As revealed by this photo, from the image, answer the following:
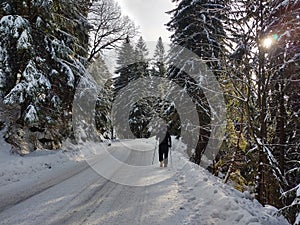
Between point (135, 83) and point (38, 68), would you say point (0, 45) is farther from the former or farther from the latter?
point (135, 83)

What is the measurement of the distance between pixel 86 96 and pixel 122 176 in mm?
8584

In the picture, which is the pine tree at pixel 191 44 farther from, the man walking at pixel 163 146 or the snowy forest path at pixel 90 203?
the snowy forest path at pixel 90 203

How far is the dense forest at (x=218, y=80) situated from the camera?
7.36 m

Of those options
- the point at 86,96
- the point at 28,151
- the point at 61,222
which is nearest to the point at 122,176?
the point at 61,222

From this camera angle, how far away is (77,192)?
6504 millimetres

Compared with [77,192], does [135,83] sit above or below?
above

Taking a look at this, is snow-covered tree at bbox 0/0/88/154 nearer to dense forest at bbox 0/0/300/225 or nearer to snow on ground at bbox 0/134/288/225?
dense forest at bbox 0/0/300/225

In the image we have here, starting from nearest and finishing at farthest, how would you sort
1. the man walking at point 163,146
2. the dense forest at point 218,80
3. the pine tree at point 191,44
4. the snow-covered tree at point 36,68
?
the dense forest at point 218,80 < the snow-covered tree at point 36,68 < the man walking at point 163,146 < the pine tree at point 191,44

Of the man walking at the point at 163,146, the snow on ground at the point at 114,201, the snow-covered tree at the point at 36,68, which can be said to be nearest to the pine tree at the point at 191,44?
the man walking at the point at 163,146

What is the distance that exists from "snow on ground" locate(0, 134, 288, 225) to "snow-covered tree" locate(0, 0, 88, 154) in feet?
9.64

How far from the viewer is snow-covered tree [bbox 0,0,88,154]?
35.9 feet

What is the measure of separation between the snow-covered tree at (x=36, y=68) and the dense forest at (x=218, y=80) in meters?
0.04

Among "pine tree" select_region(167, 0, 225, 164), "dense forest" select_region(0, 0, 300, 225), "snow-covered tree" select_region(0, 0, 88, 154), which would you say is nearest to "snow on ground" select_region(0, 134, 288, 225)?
"dense forest" select_region(0, 0, 300, 225)

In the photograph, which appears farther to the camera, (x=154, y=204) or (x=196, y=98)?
(x=196, y=98)
